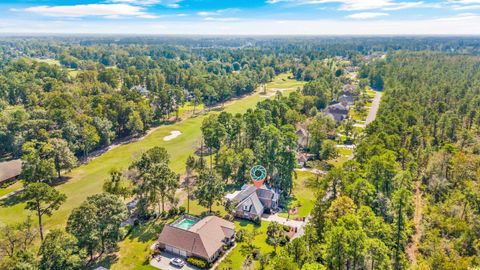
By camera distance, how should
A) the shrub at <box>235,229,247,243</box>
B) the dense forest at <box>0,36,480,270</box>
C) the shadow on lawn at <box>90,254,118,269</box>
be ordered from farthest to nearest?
1. the shrub at <box>235,229,247,243</box>
2. the shadow on lawn at <box>90,254,118,269</box>
3. the dense forest at <box>0,36,480,270</box>

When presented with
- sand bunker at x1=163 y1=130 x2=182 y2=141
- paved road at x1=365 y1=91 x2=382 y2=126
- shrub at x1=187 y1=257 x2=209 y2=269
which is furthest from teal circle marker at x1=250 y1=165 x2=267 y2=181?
paved road at x1=365 y1=91 x2=382 y2=126

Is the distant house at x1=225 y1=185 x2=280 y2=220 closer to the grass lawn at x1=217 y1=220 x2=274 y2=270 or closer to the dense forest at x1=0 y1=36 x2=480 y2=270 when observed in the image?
the grass lawn at x1=217 y1=220 x2=274 y2=270

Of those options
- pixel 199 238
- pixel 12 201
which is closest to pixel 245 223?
pixel 199 238

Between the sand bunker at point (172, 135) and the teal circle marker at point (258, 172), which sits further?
the sand bunker at point (172, 135)

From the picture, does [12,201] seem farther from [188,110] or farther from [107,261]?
[188,110]

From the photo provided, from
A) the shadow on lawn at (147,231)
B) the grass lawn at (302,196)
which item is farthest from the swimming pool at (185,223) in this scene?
the grass lawn at (302,196)

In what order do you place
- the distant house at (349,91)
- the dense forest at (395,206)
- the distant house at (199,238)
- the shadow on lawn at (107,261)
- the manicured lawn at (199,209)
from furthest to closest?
the distant house at (349,91), the manicured lawn at (199,209), the distant house at (199,238), the shadow on lawn at (107,261), the dense forest at (395,206)

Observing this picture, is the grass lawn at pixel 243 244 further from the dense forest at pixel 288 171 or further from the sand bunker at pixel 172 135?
the sand bunker at pixel 172 135
